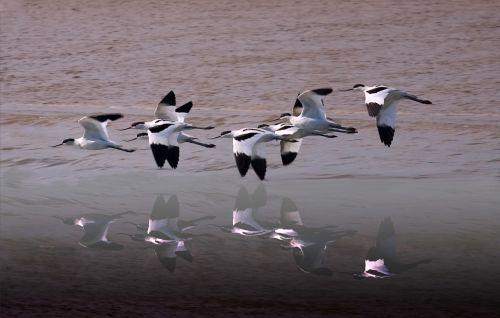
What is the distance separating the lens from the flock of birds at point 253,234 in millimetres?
9742

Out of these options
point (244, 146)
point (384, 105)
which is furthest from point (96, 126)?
point (384, 105)

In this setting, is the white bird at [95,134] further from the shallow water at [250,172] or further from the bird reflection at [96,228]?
the bird reflection at [96,228]

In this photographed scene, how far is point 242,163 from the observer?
12.6 metres

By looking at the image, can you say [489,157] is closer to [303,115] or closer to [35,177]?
[303,115]

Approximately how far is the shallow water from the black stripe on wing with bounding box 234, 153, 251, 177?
0.28m

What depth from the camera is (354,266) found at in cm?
967

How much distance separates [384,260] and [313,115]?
362 cm

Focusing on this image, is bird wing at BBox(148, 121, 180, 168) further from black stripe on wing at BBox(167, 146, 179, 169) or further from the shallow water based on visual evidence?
the shallow water

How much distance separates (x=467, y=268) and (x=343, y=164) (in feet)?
14.9

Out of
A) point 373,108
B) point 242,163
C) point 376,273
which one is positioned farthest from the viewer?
point 373,108

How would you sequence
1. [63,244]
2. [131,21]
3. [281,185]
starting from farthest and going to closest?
[131,21], [281,185], [63,244]

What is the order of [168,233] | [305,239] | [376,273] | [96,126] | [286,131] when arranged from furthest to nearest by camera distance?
[96,126] → [286,131] → [168,233] → [305,239] → [376,273]

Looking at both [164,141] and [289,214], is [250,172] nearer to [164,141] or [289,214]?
[164,141]

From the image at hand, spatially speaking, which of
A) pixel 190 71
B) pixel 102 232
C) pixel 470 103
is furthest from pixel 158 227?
pixel 190 71
